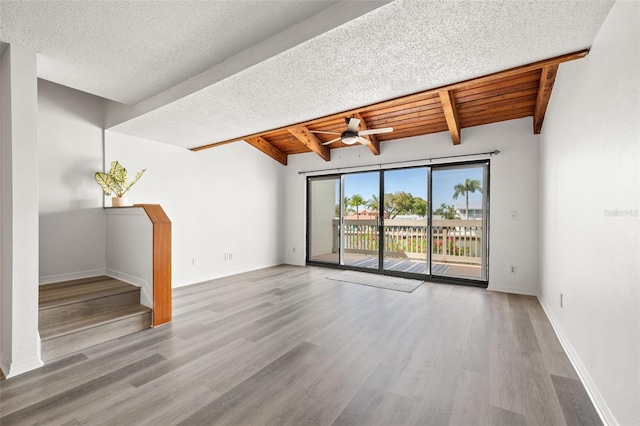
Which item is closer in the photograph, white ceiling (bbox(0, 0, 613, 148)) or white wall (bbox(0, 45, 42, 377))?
white ceiling (bbox(0, 0, 613, 148))

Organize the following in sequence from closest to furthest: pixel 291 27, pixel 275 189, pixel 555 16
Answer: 1. pixel 555 16
2. pixel 291 27
3. pixel 275 189

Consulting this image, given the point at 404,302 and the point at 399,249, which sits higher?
the point at 399,249

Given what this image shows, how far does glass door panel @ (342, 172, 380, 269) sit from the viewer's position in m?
6.06

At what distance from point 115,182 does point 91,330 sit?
6.34 ft

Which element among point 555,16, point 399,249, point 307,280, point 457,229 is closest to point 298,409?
point 555,16

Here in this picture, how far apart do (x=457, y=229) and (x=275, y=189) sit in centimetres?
398

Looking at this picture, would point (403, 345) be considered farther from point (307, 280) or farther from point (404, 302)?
point (307, 280)

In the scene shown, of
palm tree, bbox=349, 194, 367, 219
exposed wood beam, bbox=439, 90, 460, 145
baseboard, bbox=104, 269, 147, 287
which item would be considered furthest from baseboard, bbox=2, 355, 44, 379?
palm tree, bbox=349, 194, 367, 219

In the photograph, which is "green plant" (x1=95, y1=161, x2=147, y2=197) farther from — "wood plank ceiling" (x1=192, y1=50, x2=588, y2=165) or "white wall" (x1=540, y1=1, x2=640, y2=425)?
"white wall" (x1=540, y1=1, x2=640, y2=425)

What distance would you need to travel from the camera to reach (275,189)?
6707 millimetres

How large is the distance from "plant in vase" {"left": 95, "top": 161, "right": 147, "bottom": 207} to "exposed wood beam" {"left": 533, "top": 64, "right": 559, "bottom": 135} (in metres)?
5.01

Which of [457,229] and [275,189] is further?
[275,189]

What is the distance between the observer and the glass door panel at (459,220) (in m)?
4.81

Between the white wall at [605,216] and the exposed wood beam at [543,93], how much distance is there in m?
0.24
